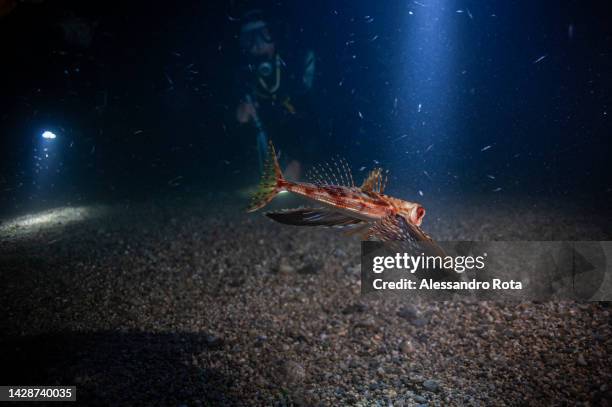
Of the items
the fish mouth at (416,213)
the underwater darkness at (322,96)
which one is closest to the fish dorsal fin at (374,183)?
the fish mouth at (416,213)

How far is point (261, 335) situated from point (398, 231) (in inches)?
105

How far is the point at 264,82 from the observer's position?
79.3ft

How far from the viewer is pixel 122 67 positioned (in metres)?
18.2

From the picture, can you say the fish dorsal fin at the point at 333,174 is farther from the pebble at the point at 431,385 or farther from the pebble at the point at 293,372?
the pebble at the point at 431,385

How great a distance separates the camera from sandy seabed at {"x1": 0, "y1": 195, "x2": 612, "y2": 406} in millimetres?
3346

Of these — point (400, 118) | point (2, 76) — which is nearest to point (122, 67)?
point (2, 76)

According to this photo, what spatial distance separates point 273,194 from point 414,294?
11.6ft

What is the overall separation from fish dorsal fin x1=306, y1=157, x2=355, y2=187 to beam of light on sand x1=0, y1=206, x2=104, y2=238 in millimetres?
4254

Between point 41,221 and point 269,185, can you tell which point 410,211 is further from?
point 41,221

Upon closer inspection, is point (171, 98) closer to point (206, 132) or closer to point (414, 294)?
point (206, 132)

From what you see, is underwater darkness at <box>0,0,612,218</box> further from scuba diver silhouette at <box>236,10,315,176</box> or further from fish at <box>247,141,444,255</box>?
fish at <box>247,141,444,255</box>

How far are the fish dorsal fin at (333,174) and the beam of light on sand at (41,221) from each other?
4254 millimetres

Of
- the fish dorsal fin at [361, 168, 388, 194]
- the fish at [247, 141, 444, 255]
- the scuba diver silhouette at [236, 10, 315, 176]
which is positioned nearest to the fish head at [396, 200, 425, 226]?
the fish at [247, 141, 444, 255]

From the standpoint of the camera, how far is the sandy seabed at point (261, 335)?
11.0 feet
